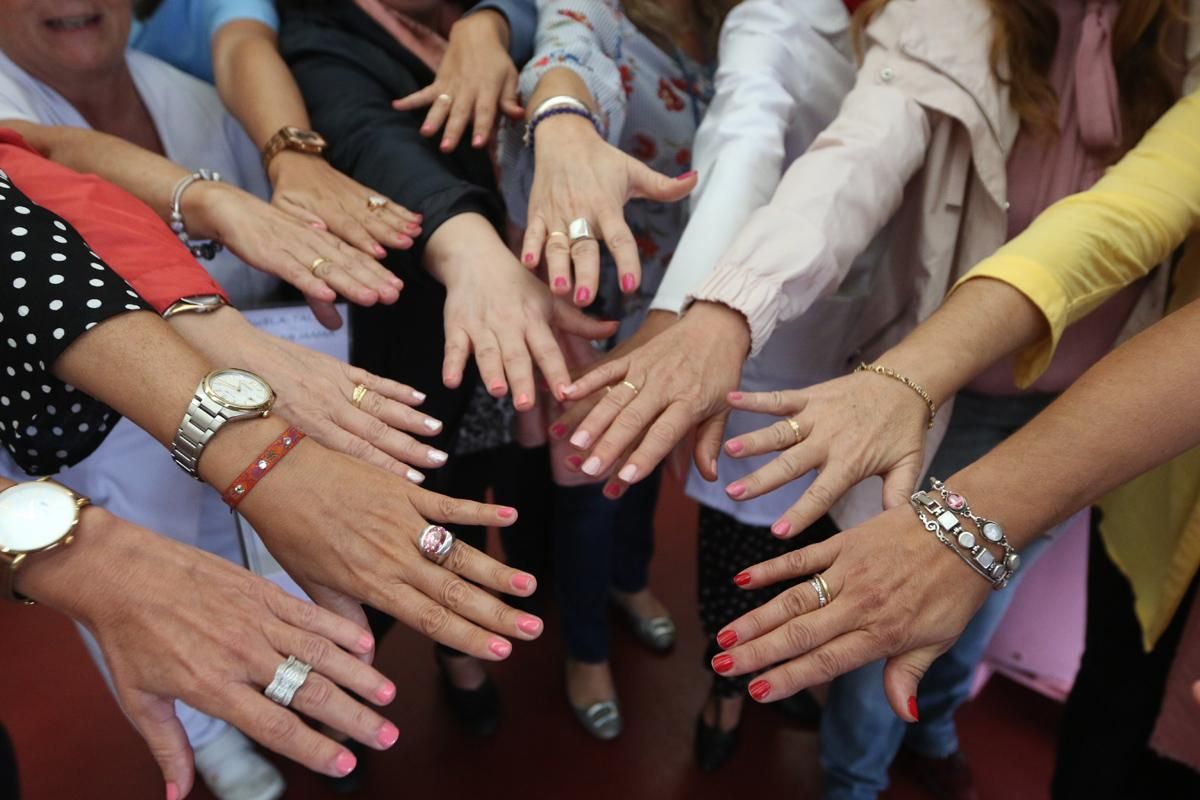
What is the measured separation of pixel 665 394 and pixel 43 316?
0.54 meters

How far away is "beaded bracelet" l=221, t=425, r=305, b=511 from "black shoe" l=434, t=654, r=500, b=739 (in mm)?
754

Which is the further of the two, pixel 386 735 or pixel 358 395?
pixel 358 395

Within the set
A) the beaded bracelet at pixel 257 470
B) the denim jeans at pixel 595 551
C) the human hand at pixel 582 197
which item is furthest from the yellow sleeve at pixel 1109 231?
the denim jeans at pixel 595 551

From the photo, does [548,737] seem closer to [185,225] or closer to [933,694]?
[933,694]

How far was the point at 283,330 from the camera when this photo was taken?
2.76 ft

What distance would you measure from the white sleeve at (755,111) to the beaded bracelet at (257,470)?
0.42 metres

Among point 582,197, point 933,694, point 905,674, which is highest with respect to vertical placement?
point 582,197

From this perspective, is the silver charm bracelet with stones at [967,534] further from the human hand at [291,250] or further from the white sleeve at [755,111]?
the human hand at [291,250]

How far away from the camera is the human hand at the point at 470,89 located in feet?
3.00

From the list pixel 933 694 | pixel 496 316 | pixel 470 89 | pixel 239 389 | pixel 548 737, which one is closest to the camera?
pixel 239 389

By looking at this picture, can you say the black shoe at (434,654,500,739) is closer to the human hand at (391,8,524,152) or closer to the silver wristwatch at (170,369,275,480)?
the silver wristwatch at (170,369,275,480)

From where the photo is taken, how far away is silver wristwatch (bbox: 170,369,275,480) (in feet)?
2.12

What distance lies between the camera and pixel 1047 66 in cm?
88

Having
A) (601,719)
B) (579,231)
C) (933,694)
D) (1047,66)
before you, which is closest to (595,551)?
(601,719)
